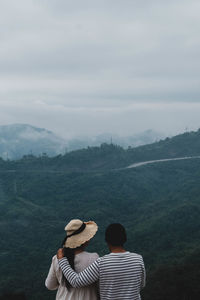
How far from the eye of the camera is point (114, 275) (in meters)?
6.30

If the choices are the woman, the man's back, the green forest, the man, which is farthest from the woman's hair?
the green forest

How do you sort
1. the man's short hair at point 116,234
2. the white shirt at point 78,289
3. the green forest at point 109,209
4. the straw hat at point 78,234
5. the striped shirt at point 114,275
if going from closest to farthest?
the striped shirt at point 114,275 → the man's short hair at point 116,234 → the white shirt at point 78,289 → the straw hat at point 78,234 → the green forest at point 109,209

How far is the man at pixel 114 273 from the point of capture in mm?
6289

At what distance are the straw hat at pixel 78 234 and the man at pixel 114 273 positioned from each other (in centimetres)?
39

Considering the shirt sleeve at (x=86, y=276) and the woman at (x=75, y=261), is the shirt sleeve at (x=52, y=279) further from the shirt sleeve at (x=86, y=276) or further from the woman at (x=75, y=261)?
the shirt sleeve at (x=86, y=276)

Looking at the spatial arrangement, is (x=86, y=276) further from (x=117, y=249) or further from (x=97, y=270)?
(x=117, y=249)

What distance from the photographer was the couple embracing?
6.30 metres

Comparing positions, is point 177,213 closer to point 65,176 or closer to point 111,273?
point 65,176

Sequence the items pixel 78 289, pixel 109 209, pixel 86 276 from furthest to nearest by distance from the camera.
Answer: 1. pixel 109 209
2. pixel 78 289
3. pixel 86 276

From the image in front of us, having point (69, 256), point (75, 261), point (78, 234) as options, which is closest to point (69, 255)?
point (69, 256)

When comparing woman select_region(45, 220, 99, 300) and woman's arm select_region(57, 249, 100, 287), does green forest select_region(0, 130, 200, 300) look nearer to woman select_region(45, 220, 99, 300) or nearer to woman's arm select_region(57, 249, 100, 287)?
woman select_region(45, 220, 99, 300)

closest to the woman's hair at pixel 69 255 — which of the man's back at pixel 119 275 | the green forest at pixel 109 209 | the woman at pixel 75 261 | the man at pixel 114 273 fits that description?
the woman at pixel 75 261

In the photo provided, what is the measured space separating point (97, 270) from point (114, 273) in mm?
283

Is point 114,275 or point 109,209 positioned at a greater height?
point 114,275
